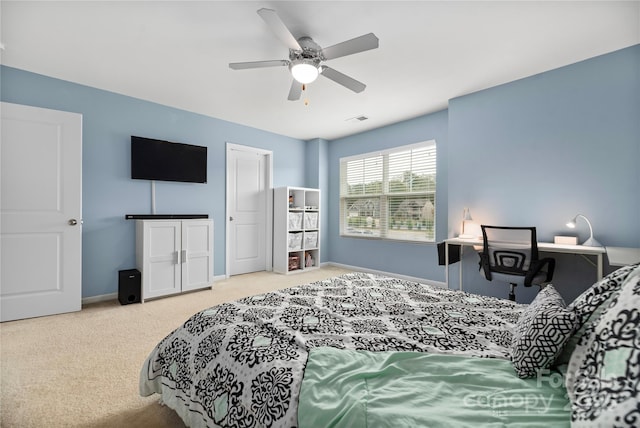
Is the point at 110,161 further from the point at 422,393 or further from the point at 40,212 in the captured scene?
the point at 422,393

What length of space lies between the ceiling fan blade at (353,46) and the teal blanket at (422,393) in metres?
1.95

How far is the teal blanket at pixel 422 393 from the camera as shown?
0.75 metres

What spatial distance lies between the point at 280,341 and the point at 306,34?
2310 millimetres

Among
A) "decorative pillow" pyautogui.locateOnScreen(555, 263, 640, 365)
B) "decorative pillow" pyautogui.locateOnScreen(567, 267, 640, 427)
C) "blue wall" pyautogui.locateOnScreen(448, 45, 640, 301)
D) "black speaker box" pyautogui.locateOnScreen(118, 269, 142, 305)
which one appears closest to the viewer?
"decorative pillow" pyautogui.locateOnScreen(567, 267, 640, 427)

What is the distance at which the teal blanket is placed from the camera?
0.75 metres

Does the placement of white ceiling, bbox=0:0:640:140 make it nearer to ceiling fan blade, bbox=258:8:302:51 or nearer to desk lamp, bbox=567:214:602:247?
ceiling fan blade, bbox=258:8:302:51

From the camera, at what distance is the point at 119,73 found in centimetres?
299

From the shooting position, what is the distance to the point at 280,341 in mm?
1154

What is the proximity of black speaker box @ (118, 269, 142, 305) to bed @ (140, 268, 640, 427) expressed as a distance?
7.14ft

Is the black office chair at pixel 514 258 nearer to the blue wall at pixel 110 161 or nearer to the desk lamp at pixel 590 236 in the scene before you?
the desk lamp at pixel 590 236

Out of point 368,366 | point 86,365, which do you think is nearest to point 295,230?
point 86,365

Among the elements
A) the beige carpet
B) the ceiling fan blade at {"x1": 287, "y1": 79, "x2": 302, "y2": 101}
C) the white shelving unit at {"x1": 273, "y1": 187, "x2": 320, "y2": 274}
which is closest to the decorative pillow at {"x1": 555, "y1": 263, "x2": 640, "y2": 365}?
the beige carpet

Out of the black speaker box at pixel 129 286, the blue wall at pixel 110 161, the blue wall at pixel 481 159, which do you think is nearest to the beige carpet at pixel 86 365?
the black speaker box at pixel 129 286

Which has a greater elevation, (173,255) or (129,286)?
(173,255)
